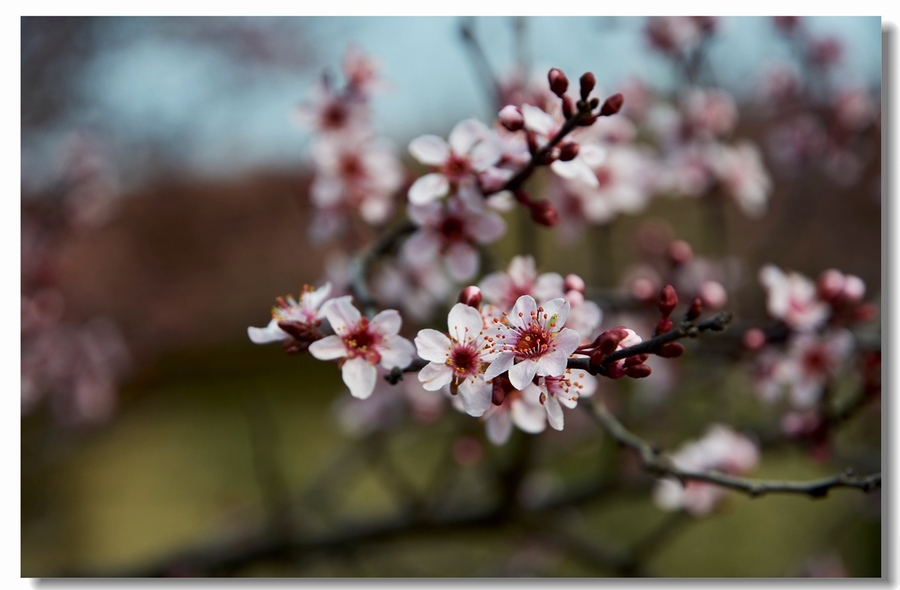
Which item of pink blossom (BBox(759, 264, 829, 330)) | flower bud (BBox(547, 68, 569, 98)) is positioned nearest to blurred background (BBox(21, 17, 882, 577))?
pink blossom (BBox(759, 264, 829, 330))

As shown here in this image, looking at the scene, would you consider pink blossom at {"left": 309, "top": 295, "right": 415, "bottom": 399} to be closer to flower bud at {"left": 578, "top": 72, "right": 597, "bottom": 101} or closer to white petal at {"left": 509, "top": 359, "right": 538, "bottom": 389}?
white petal at {"left": 509, "top": 359, "right": 538, "bottom": 389}

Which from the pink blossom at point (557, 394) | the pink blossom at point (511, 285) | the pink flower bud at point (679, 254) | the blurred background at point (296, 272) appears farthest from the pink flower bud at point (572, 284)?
the blurred background at point (296, 272)

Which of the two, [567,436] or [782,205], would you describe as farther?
[782,205]

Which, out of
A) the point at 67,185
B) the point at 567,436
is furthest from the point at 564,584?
the point at 67,185

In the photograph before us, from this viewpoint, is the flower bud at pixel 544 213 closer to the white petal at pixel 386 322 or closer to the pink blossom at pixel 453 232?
the pink blossom at pixel 453 232

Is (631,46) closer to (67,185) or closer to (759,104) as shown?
(759,104)
